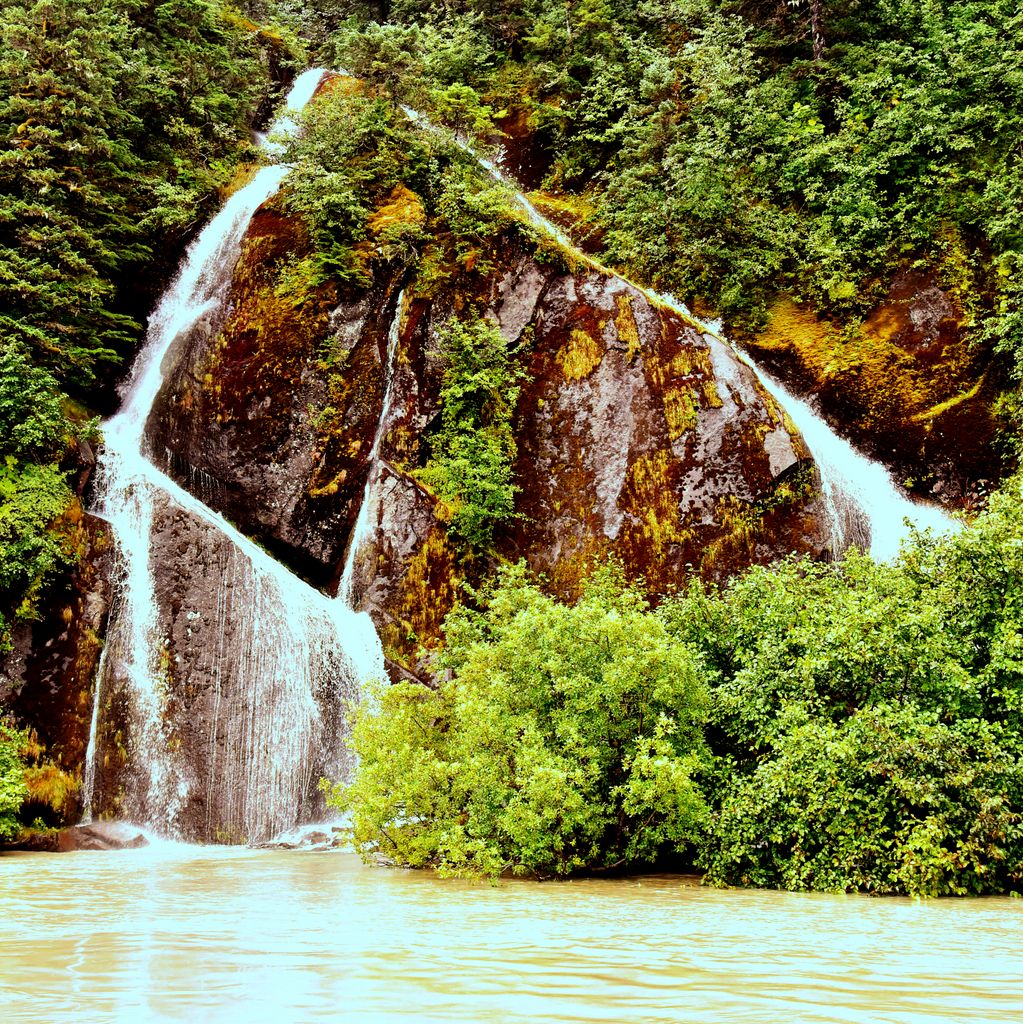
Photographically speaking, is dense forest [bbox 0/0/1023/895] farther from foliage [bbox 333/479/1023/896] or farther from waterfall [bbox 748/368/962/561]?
waterfall [bbox 748/368/962/561]

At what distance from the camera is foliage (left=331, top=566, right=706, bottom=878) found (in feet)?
32.3

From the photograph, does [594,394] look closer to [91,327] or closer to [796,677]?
[796,677]

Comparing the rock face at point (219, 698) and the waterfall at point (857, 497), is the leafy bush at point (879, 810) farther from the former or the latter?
the waterfall at point (857, 497)

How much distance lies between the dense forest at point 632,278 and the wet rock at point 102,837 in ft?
4.58

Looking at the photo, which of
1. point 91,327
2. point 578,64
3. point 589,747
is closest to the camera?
point 589,747

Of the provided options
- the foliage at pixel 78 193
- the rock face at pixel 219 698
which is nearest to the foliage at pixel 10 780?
the rock face at pixel 219 698

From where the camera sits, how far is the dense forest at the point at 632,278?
995 cm

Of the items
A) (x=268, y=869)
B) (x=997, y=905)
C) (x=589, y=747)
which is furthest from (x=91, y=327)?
(x=997, y=905)

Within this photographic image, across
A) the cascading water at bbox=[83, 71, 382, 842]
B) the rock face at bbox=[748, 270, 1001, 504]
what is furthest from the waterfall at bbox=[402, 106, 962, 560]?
the cascading water at bbox=[83, 71, 382, 842]

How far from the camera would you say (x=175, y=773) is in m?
15.7

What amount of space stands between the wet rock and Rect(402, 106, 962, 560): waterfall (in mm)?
14617

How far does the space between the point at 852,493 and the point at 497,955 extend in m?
16.1

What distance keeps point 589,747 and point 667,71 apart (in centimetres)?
2351

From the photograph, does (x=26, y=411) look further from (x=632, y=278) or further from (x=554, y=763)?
(x=632, y=278)
